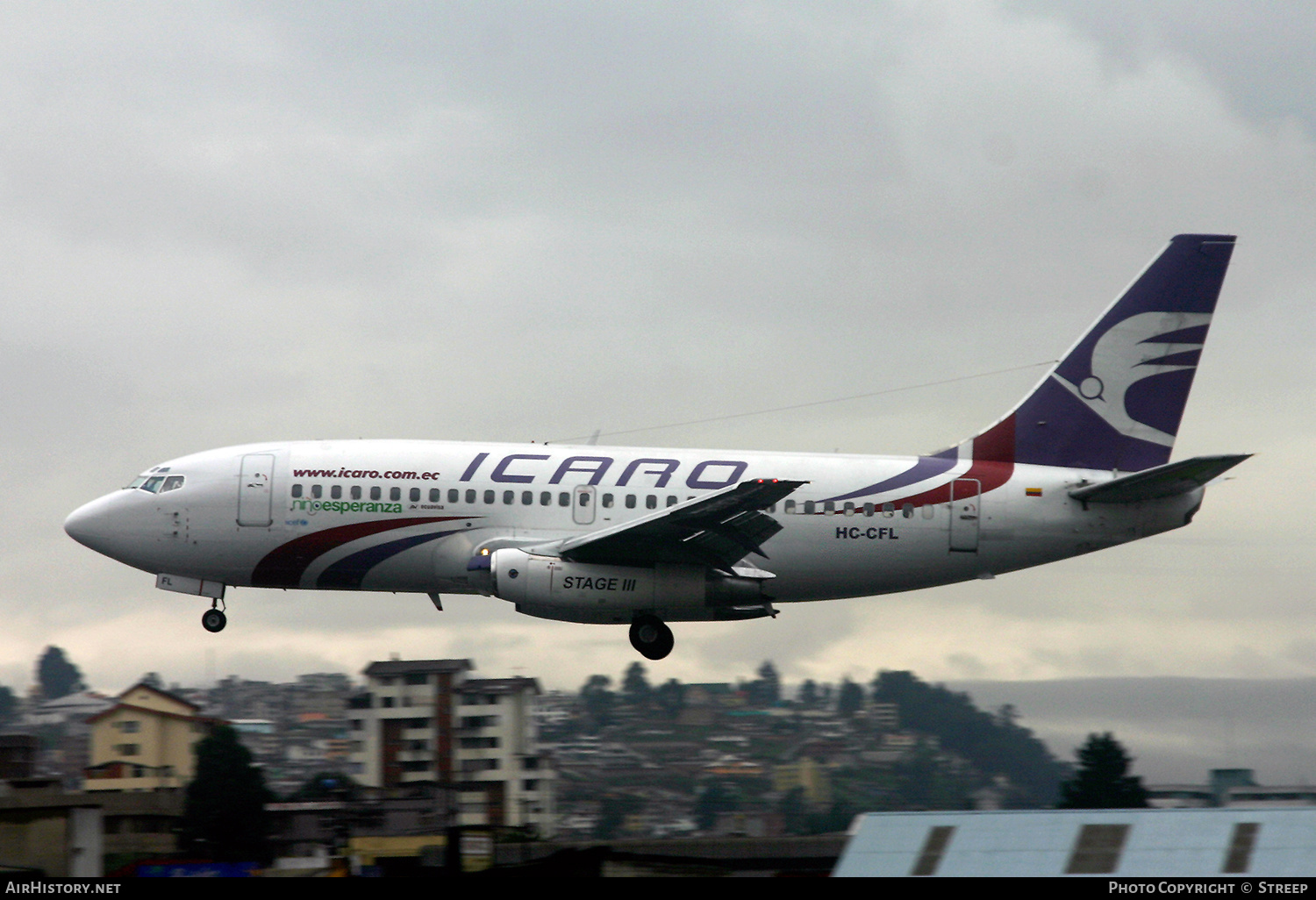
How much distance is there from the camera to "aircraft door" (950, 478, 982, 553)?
3603 centimetres

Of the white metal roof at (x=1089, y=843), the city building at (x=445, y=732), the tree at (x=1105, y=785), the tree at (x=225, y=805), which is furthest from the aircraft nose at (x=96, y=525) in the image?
the tree at (x=1105, y=785)

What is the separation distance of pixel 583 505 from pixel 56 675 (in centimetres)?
17114

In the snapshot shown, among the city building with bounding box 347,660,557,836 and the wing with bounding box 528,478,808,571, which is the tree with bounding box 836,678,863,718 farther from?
the wing with bounding box 528,478,808,571

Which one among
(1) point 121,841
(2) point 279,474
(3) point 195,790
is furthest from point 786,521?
(3) point 195,790

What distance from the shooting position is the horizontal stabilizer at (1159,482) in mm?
33812

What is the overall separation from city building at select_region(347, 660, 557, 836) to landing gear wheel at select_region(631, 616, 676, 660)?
35.7 m

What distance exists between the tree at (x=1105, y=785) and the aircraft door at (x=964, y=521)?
31107 millimetres

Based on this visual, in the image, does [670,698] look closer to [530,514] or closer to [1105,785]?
[1105,785]

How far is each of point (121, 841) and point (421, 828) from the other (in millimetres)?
14297

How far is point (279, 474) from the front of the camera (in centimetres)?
3550

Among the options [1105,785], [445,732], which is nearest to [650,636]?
[1105,785]

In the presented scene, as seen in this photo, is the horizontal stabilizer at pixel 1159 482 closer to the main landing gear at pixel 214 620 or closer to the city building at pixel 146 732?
the main landing gear at pixel 214 620

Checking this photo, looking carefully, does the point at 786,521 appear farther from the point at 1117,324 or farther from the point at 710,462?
the point at 1117,324

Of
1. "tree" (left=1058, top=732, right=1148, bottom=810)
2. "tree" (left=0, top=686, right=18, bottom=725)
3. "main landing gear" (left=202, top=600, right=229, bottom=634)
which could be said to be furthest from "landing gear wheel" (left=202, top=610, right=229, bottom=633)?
"tree" (left=0, top=686, right=18, bottom=725)
